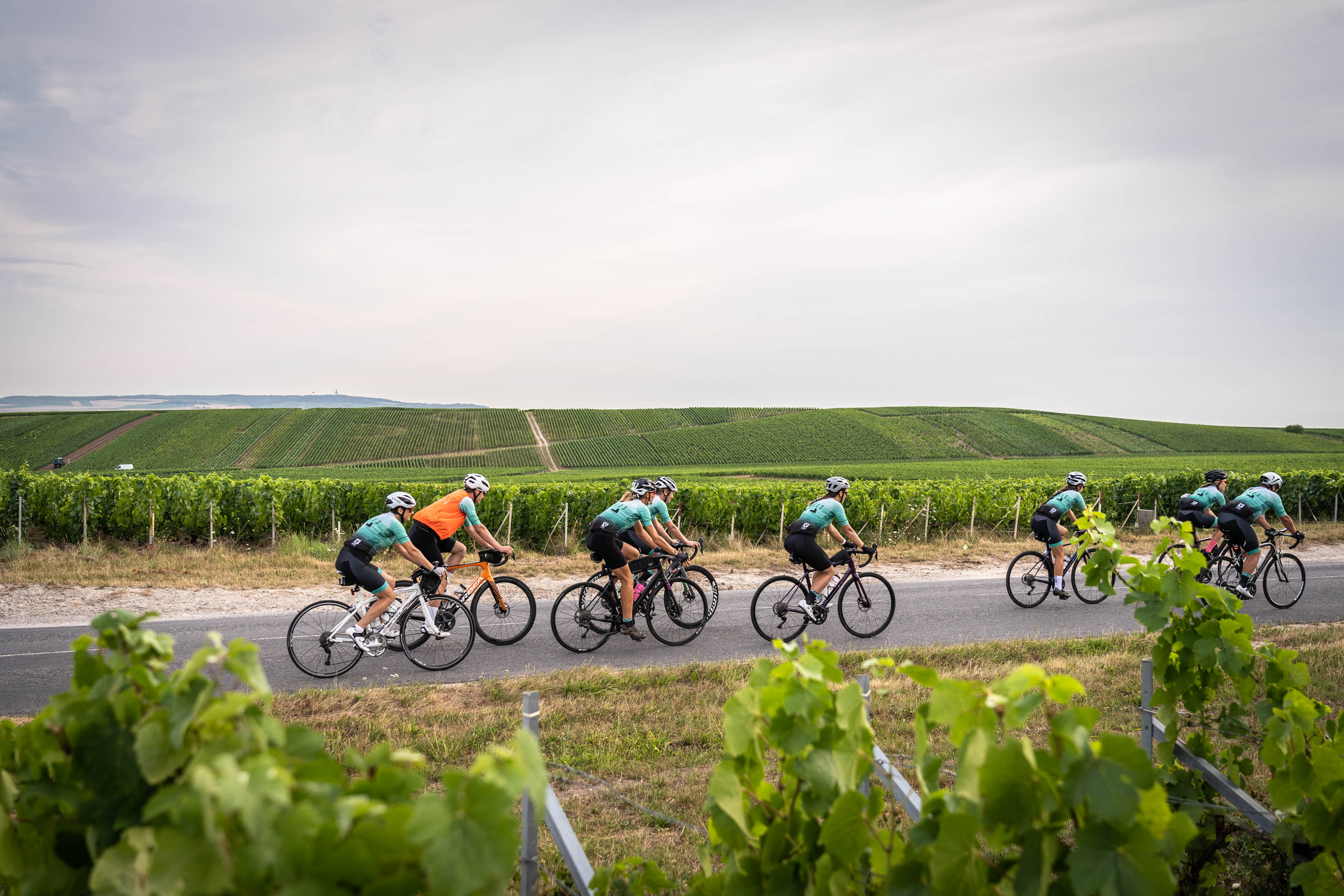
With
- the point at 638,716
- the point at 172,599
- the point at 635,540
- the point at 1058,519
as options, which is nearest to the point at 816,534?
the point at 635,540

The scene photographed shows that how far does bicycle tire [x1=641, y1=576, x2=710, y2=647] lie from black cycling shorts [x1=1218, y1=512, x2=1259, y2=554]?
25.9 feet

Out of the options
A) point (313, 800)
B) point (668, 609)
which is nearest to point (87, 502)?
point (668, 609)

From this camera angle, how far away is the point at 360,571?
7809 millimetres

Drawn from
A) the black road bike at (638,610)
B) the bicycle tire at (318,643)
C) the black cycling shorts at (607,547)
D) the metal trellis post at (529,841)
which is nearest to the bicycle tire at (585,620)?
the black road bike at (638,610)

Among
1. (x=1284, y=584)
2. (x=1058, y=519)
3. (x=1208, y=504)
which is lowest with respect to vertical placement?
(x=1284, y=584)

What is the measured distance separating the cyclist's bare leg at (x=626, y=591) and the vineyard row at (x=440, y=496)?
29.8 ft

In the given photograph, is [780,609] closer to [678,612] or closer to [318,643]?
[678,612]

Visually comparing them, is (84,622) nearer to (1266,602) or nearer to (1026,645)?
(1026,645)

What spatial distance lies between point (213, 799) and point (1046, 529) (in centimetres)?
1226

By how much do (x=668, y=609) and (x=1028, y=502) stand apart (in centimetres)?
1584

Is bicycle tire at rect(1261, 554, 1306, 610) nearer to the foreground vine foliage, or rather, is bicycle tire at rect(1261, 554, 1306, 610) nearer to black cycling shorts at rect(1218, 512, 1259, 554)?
black cycling shorts at rect(1218, 512, 1259, 554)

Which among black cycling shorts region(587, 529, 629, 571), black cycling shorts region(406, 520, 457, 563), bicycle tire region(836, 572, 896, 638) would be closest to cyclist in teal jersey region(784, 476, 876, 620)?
bicycle tire region(836, 572, 896, 638)

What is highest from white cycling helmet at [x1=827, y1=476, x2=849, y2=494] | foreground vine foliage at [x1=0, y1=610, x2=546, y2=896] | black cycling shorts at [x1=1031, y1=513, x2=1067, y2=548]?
white cycling helmet at [x1=827, y1=476, x2=849, y2=494]

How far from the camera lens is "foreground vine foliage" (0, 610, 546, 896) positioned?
115 cm
